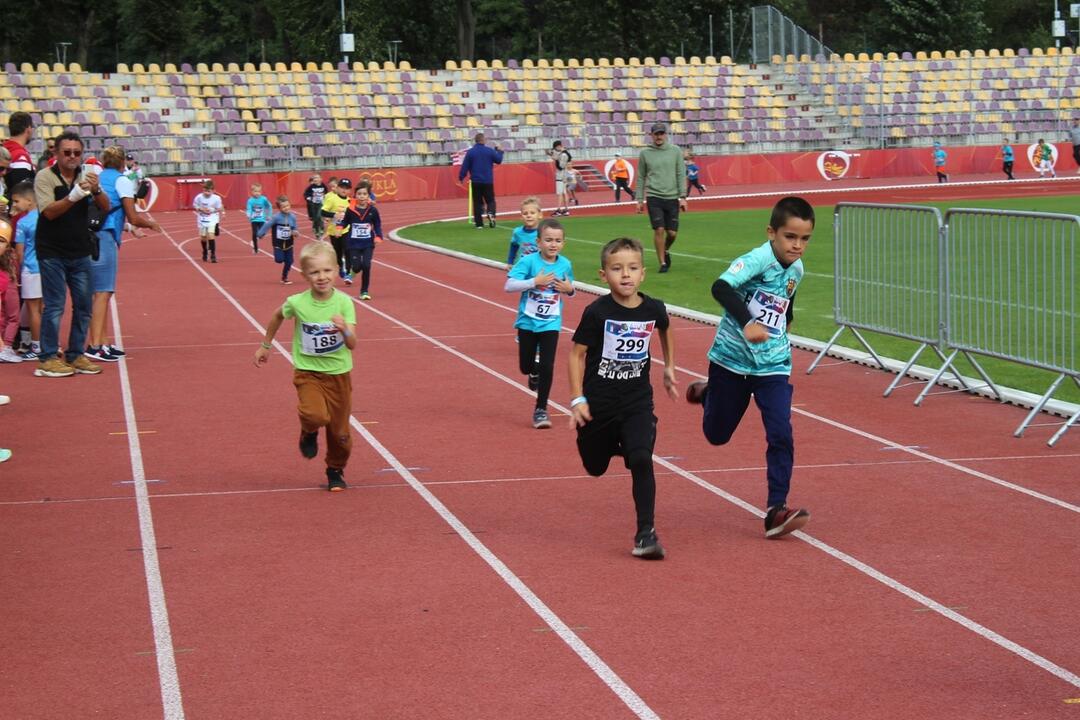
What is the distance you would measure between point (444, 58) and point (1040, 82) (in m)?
29.2

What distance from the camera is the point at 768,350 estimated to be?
787 cm

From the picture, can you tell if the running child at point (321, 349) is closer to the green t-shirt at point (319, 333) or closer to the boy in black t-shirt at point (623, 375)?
the green t-shirt at point (319, 333)

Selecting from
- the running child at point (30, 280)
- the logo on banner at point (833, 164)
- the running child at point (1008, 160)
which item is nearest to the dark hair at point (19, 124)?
the running child at point (30, 280)

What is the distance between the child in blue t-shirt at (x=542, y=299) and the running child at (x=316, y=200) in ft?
61.6

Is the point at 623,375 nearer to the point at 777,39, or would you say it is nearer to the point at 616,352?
the point at 616,352

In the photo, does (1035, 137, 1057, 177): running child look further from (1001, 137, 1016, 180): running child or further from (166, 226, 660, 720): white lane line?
(166, 226, 660, 720): white lane line

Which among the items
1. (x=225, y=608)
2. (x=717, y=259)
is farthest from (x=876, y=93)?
(x=225, y=608)

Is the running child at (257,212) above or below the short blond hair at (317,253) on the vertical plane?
below

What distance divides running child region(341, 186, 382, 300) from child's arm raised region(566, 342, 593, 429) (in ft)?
43.4

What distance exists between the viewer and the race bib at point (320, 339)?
8867mm

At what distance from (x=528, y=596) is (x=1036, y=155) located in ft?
160

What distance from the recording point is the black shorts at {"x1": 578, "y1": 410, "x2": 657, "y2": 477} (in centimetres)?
737

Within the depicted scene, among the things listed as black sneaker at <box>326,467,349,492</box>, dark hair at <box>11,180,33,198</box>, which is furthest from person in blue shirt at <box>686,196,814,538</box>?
dark hair at <box>11,180,33,198</box>

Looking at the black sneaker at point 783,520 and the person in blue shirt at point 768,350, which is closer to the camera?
the black sneaker at point 783,520
